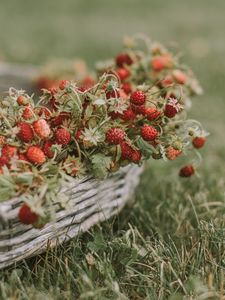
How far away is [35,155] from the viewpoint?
160 cm

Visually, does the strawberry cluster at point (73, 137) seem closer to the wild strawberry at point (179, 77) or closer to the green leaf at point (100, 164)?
the green leaf at point (100, 164)

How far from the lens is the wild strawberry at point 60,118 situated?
1780 mm

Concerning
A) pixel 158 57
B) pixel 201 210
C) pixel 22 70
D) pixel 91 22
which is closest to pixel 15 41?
pixel 91 22

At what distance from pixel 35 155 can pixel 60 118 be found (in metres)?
0.22

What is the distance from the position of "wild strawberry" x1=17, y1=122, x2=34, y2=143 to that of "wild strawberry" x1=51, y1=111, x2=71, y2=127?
0.14m

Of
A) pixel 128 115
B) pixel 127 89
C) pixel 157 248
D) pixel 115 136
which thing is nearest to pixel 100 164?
pixel 115 136

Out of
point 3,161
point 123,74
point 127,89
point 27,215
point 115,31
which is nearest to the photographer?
point 27,215

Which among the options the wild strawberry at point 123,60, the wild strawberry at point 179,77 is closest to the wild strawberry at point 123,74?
the wild strawberry at point 123,60

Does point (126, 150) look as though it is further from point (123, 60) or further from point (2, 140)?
point (123, 60)

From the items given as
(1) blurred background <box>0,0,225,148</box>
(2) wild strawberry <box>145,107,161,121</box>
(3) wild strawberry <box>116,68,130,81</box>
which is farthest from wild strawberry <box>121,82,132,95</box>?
(1) blurred background <box>0,0,225,148</box>

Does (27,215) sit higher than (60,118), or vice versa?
(60,118)

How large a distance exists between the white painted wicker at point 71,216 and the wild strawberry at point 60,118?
19 cm

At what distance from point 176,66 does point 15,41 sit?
324 centimetres

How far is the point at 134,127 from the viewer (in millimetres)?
1892
